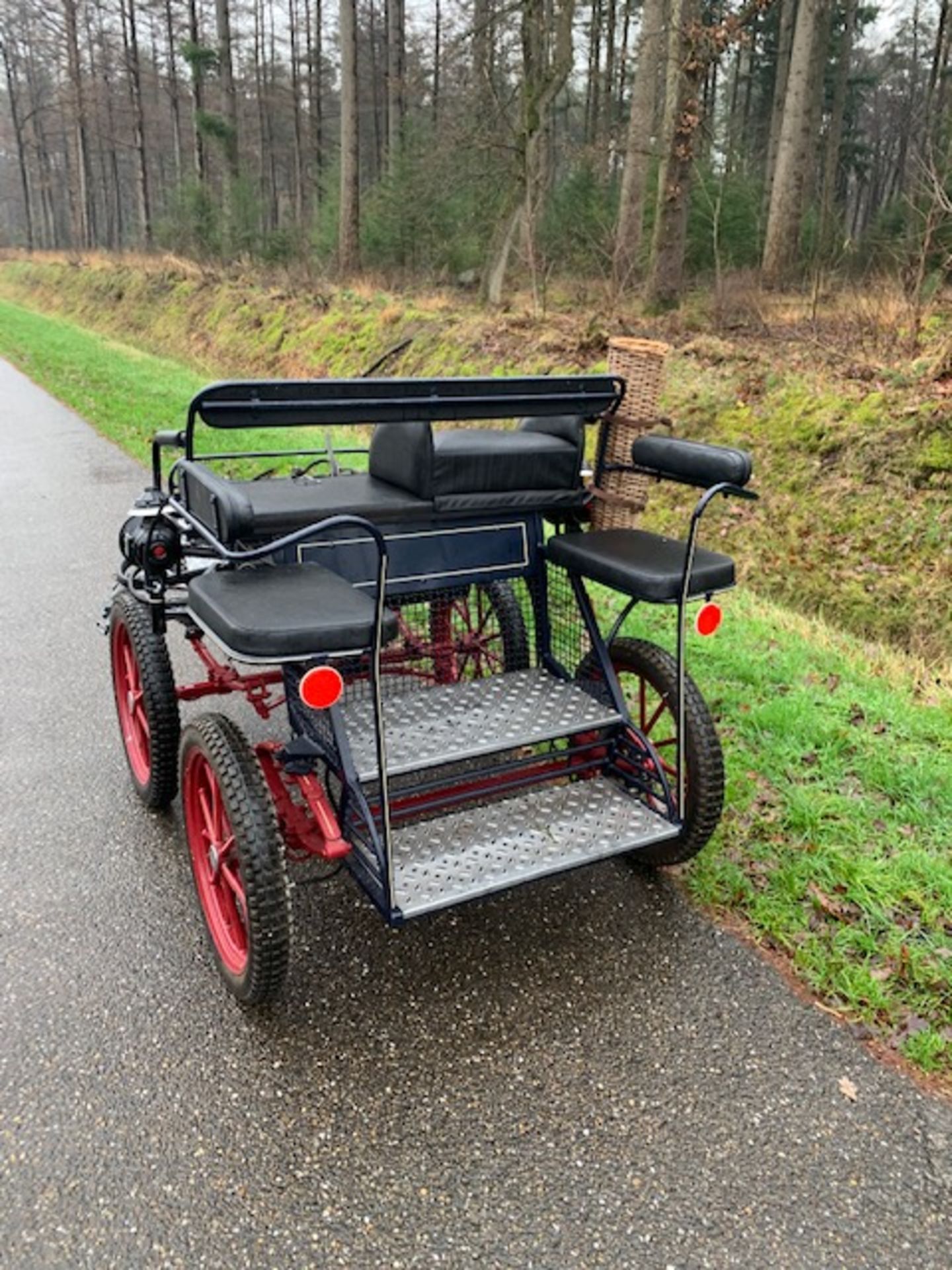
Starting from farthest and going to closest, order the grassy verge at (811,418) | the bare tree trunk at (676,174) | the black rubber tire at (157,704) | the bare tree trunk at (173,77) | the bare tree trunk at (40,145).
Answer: the bare tree trunk at (40,145), the bare tree trunk at (173,77), the bare tree trunk at (676,174), the grassy verge at (811,418), the black rubber tire at (157,704)

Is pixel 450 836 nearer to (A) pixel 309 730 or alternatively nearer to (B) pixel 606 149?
(A) pixel 309 730

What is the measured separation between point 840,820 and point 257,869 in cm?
206

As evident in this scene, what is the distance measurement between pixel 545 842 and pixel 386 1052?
0.71 m

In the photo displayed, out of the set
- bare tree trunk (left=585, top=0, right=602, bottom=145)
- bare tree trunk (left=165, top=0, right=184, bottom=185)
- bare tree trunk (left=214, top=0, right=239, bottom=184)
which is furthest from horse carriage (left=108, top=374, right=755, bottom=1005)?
bare tree trunk (left=165, top=0, right=184, bottom=185)

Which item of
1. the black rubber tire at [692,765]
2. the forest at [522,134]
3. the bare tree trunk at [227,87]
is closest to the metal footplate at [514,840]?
the black rubber tire at [692,765]

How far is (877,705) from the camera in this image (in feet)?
13.3

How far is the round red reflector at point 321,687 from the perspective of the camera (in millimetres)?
2092

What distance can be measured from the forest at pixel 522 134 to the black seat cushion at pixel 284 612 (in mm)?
7260

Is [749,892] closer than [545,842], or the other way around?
[545,842]

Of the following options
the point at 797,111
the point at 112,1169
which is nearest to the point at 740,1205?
the point at 112,1169

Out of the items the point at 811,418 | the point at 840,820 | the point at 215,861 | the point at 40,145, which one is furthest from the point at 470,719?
the point at 40,145

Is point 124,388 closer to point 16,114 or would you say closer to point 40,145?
point 16,114

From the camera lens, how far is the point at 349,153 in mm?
18953

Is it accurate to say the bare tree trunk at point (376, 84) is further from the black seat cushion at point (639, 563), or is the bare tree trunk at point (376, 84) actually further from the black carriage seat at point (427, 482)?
the black seat cushion at point (639, 563)
